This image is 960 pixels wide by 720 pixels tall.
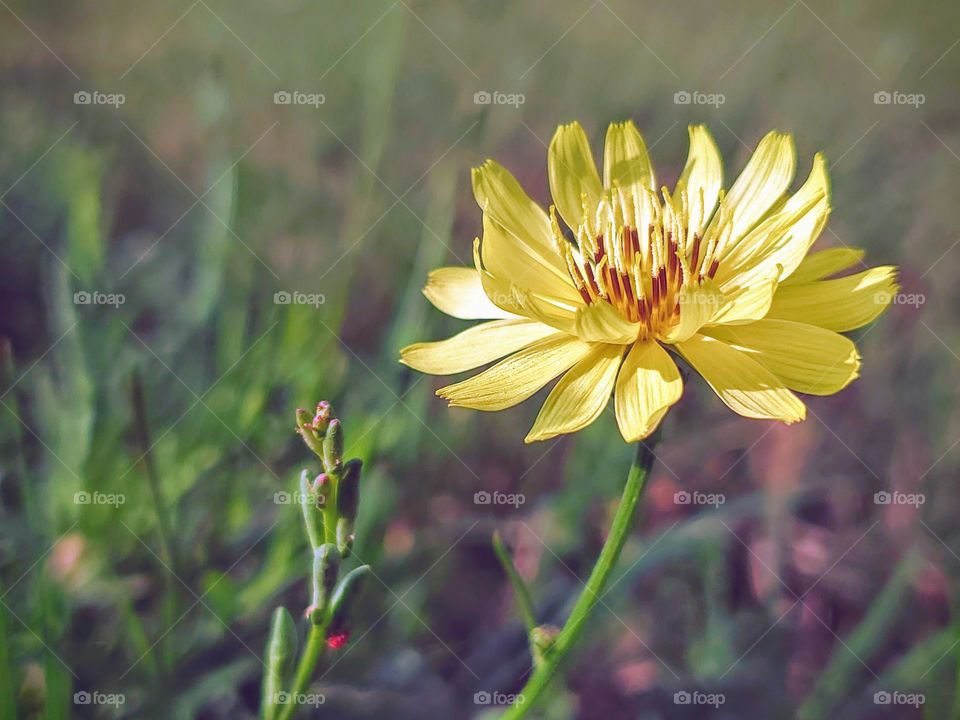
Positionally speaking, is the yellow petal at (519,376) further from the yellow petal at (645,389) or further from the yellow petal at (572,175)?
the yellow petal at (572,175)

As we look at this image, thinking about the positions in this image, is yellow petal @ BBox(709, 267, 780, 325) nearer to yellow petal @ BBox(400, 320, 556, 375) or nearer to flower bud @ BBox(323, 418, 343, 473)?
yellow petal @ BBox(400, 320, 556, 375)

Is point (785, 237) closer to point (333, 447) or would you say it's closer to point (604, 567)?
point (604, 567)

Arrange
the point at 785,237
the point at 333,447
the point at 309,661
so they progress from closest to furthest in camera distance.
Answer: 1. the point at 333,447
2. the point at 309,661
3. the point at 785,237

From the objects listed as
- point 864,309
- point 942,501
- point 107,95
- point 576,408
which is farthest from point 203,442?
point 942,501

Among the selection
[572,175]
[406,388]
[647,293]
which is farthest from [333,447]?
[406,388]

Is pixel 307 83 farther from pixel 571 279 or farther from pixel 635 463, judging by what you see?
pixel 635 463

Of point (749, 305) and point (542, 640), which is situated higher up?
point (749, 305)

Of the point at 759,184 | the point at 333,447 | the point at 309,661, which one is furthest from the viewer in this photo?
the point at 759,184
